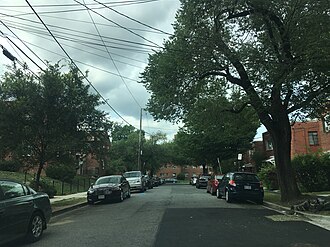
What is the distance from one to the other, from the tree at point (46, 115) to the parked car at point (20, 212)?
6609 mm

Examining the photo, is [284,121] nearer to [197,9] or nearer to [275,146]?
[275,146]

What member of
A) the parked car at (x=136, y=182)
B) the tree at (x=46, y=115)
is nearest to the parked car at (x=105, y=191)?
the tree at (x=46, y=115)

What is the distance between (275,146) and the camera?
18.5 meters

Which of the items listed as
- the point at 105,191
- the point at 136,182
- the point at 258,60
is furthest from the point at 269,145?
the point at 258,60

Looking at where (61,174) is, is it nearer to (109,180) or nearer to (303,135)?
(109,180)

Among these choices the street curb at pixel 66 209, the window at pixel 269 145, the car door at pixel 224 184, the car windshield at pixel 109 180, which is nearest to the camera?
the street curb at pixel 66 209

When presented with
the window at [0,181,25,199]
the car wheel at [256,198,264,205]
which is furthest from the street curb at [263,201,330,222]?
the window at [0,181,25,199]

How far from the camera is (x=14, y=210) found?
838cm

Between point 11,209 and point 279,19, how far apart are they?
37.5 ft

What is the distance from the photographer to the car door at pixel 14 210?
8020mm

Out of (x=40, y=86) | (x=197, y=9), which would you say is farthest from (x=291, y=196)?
(x=40, y=86)

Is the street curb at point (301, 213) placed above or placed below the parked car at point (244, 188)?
below

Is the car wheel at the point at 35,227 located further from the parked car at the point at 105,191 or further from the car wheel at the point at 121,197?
the car wheel at the point at 121,197

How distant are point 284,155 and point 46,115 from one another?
1048 cm
